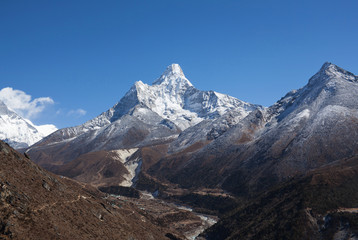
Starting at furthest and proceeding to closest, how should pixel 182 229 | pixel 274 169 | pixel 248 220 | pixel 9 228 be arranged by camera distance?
pixel 274 169 → pixel 182 229 → pixel 248 220 → pixel 9 228

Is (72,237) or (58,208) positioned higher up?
(58,208)

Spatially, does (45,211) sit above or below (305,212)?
below

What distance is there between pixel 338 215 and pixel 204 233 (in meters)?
49.3

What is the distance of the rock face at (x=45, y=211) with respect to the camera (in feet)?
182

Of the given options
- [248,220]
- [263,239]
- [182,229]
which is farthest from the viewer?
[182,229]

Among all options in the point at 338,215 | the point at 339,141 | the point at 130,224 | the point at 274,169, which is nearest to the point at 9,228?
the point at 130,224

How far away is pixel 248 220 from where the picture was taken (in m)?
116

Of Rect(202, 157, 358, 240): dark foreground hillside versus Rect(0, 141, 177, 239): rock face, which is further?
Rect(202, 157, 358, 240): dark foreground hillside

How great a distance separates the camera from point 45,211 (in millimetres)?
62688

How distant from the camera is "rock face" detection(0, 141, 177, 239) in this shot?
55.3 m

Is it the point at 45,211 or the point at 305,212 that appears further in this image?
the point at 305,212

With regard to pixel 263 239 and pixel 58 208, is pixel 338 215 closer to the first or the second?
pixel 263 239

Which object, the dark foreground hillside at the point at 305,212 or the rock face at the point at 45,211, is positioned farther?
the dark foreground hillside at the point at 305,212

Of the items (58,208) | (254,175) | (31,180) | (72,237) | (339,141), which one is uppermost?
(339,141)
